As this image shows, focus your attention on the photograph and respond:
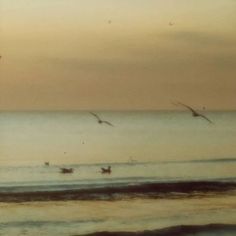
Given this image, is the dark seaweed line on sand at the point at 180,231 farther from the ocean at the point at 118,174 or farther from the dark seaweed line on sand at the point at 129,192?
the dark seaweed line on sand at the point at 129,192

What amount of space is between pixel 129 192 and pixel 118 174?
2.7 inches

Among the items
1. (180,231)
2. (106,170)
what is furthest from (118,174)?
(180,231)

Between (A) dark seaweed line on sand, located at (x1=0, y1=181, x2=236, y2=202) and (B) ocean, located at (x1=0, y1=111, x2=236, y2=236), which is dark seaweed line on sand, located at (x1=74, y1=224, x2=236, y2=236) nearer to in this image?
(B) ocean, located at (x1=0, y1=111, x2=236, y2=236)

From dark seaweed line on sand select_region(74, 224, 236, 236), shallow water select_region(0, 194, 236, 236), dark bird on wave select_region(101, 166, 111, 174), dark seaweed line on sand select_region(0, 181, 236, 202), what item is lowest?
dark seaweed line on sand select_region(74, 224, 236, 236)

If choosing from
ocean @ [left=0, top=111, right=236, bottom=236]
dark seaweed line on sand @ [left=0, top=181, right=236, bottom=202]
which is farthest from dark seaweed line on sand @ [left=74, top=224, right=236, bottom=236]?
dark seaweed line on sand @ [left=0, top=181, right=236, bottom=202]

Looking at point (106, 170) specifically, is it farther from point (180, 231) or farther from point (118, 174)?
point (180, 231)

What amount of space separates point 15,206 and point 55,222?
0.13 meters

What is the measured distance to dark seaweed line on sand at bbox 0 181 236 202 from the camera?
156 centimetres

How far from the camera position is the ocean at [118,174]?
5.10ft

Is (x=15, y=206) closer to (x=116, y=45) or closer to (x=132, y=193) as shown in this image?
(x=132, y=193)

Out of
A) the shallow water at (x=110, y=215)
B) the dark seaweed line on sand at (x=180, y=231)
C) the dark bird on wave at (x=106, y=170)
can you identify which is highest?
the dark bird on wave at (x=106, y=170)

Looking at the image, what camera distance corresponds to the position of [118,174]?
5.24 feet

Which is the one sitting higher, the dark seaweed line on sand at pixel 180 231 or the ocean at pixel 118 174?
the ocean at pixel 118 174

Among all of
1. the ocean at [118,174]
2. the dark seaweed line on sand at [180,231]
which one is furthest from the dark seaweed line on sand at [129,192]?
the dark seaweed line on sand at [180,231]
